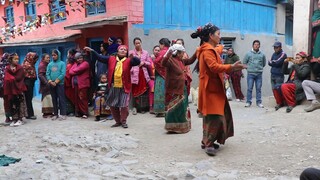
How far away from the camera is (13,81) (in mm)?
7008

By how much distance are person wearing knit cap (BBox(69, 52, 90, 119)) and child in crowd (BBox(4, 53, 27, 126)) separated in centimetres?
107

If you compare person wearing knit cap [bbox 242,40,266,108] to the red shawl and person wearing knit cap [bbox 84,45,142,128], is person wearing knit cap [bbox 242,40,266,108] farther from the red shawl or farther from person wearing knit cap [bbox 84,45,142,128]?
the red shawl

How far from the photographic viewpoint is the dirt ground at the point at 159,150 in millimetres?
3986

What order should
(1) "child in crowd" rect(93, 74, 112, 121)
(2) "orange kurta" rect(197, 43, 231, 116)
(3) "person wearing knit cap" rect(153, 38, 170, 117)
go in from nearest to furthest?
(2) "orange kurta" rect(197, 43, 231, 116), (3) "person wearing knit cap" rect(153, 38, 170, 117), (1) "child in crowd" rect(93, 74, 112, 121)

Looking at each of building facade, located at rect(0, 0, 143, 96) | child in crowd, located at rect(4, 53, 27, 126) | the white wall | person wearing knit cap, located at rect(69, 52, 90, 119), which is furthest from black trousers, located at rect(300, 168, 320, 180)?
child in crowd, located at rect(4, 53, 27, 126)

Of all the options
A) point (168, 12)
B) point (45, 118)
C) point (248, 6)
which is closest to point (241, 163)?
point (45, 118)

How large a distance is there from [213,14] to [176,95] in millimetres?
5646

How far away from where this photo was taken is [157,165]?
441cm

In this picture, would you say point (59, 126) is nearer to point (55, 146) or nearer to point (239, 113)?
point (55, 146)

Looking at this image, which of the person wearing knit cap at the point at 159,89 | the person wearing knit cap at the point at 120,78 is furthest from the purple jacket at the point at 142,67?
the person wearing knit cap at the point at 120,78

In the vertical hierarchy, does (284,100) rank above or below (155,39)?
below

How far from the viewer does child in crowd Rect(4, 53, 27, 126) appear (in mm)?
7023

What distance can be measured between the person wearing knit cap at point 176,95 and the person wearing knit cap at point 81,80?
2.58 metres

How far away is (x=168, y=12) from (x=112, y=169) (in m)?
5.94
